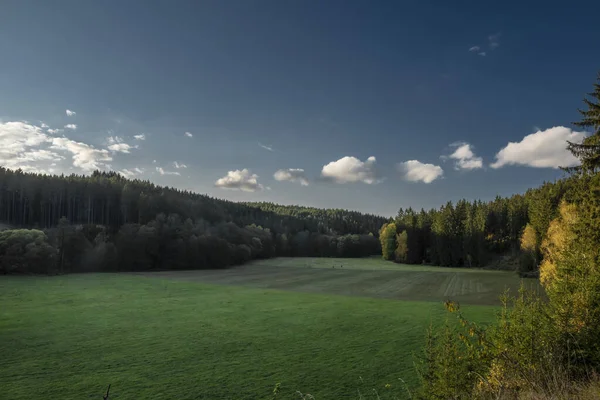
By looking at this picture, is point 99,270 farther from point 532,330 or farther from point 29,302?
point 532,330

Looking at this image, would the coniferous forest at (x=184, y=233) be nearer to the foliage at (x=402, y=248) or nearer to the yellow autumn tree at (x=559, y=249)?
the foliage at (x=402, y=248)

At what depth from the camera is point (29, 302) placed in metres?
35.0

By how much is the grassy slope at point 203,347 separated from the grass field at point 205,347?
0.06m

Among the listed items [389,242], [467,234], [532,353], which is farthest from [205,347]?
[389,242]

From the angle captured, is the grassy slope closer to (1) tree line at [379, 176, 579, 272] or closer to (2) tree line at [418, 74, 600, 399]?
(2) tree line at [418, 74, 600, 399]

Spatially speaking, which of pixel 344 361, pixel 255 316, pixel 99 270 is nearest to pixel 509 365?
pixel 344 361

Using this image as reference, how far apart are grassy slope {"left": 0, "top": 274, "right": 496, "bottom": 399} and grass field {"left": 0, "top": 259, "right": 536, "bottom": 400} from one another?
0.06 metres

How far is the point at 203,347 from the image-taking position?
69.3 feet

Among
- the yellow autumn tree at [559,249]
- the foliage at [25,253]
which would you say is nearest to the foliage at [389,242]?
the yellow autumn tree at [559,249]

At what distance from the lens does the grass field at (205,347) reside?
1563cm

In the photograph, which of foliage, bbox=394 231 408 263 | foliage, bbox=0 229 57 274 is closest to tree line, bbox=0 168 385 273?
foliage, bbox=0 229 57 274

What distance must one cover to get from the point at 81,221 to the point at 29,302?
3801 inches

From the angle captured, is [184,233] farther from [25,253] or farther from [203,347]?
[203,347]

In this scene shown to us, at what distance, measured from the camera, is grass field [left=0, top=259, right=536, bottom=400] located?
51.3 ft
